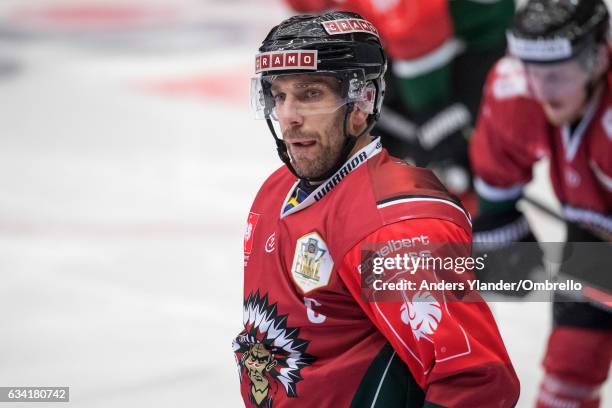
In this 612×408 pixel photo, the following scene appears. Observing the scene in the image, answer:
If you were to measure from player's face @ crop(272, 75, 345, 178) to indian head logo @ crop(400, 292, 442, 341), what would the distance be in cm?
28

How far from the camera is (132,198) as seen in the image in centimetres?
457

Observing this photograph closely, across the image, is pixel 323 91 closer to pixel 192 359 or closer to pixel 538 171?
pixel 192 359

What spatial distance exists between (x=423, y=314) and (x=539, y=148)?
4.17 feet

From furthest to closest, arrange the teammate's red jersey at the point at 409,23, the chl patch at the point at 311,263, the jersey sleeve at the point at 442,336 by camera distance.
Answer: the teammate's red jersey at the point at 409,23
the chl patch at the point at 311,263
the jersey sleeve at the point at 442,336

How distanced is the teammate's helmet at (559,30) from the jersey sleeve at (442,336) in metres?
1.09

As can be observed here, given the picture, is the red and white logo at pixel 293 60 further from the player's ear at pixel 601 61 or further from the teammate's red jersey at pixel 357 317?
the player's ear at pixel 601 61

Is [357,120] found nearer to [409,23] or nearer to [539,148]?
[539,148]

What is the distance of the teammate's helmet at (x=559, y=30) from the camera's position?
7.77 feet

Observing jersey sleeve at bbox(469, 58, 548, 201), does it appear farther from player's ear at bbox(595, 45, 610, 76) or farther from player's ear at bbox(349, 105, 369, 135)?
player's ear at bbox(349, 105, 369, 135)

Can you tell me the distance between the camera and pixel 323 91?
157cm

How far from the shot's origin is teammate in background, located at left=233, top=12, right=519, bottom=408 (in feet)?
4.56

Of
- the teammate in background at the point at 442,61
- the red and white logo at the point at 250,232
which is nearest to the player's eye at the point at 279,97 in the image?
the red and white logo at the point at 250,232

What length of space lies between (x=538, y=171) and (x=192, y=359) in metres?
2.15

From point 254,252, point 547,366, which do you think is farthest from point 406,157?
point 254,252
